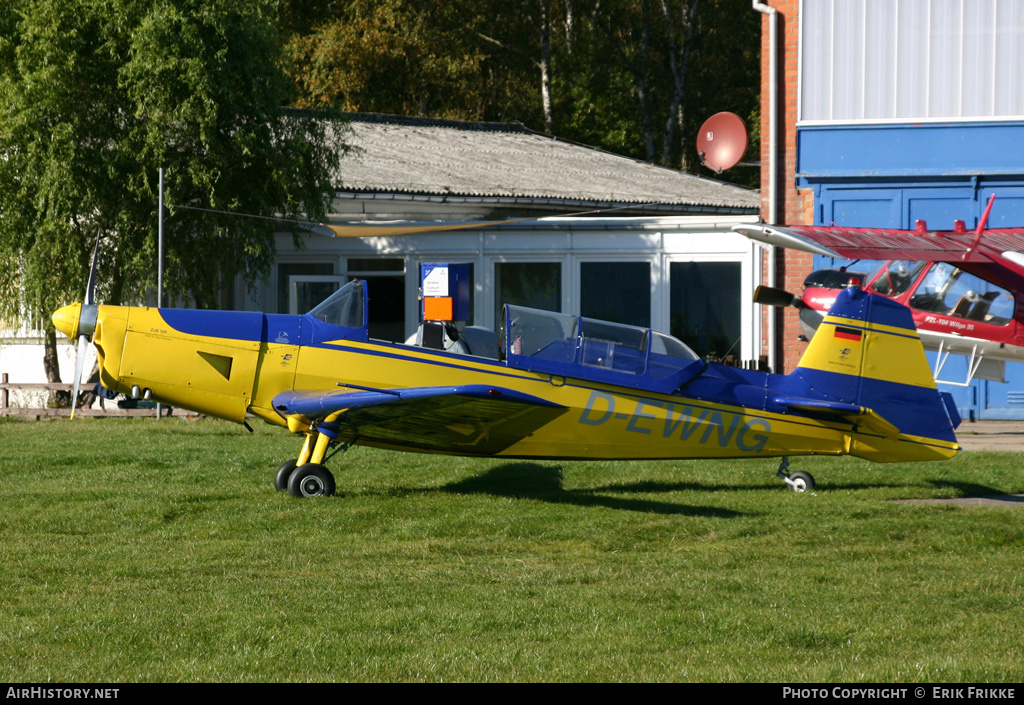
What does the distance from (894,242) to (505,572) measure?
7.91 meters

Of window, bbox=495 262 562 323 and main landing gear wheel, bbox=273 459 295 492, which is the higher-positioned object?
window, bbox=495 262 562 323

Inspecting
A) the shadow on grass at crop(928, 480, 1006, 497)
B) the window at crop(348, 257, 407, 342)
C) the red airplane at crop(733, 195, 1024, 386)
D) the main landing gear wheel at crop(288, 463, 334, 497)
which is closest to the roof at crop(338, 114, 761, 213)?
the window at crop(348, 257, 407, 342)

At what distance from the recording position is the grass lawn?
5094mm

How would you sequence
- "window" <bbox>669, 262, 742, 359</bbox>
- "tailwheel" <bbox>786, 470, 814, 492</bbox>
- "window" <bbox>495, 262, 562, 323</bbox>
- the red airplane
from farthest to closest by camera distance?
"window" <bbox>495, 262, 562, 323</bbox>
"window" <bbox>669, 262, 742, 359</bbox>
the red airplane
"tailwheel" <bbox>786, 470, 814, 492</bbox>

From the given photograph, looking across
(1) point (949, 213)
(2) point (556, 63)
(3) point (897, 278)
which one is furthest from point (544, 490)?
(2) point (556, 63)

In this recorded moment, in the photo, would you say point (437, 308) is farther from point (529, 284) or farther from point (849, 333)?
point (849, 333)

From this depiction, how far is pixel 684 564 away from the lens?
23.9 feet

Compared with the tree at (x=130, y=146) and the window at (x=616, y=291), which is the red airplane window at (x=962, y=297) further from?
the tree at (x=130, y=146)

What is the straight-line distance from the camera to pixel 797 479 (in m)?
10.1

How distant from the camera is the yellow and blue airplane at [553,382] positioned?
939cm

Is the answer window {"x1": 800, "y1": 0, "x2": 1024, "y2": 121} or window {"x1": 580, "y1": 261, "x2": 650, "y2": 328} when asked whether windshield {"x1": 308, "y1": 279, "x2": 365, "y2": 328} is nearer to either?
window {"x1": 580, "y1": 261, "x2": 650, "y2": 328}

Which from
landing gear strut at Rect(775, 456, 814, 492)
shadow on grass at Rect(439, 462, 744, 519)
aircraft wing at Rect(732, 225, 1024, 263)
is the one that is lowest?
shadow on grass at Rect(439, 462, 744, 519)

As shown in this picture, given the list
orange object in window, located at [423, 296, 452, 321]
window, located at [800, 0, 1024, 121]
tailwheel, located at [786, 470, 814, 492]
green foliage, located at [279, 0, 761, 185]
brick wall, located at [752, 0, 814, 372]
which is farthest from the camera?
green foliage, located at [279, 0, 761, 185]

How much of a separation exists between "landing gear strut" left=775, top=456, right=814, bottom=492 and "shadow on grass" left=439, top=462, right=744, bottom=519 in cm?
127
